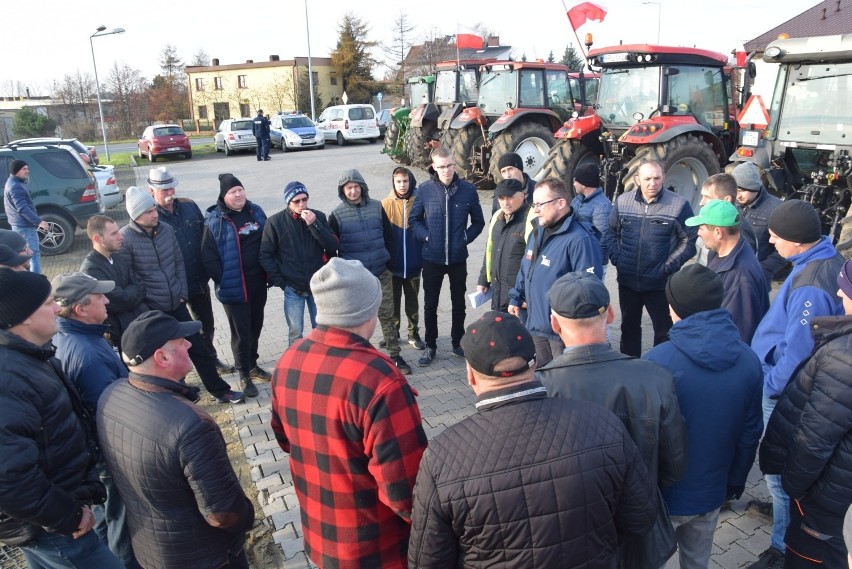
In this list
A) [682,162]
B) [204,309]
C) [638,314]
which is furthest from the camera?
[682,162]

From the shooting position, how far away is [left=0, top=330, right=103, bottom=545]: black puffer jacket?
2.05 m

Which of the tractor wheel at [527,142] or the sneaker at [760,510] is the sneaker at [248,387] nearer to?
the sneaker at [760,510]

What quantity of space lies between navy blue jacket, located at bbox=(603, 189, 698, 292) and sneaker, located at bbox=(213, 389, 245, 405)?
10.4ft

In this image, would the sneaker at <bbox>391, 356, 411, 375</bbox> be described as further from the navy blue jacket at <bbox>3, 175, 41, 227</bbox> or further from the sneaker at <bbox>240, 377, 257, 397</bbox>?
the navy blue jacket at <bbox>3, 175, 41, 227</bbox>

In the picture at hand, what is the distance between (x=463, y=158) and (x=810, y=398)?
11.2m

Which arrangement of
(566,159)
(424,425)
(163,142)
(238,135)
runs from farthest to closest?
(238,135)
(163,142)
(566,159)
(424,425)

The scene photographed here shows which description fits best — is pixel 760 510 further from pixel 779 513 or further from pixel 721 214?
pixel 721 214

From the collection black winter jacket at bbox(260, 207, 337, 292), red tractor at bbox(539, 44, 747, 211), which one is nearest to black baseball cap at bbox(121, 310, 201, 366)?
black winter jacket at bbox(260, 207, 337, 292)

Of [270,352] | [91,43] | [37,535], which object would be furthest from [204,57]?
[37,535]

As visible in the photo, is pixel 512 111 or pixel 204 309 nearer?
pixel 204 309

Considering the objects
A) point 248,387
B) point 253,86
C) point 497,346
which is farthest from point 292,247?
point 253,86

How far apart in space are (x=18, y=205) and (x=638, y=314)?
27.2 feet

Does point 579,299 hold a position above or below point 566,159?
below

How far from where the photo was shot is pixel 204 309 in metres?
5.10
